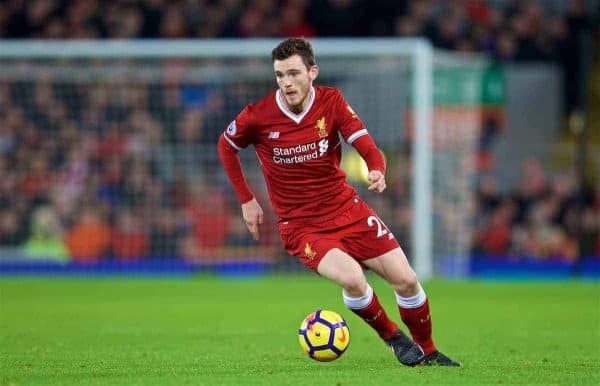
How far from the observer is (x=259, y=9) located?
2436 centimetres

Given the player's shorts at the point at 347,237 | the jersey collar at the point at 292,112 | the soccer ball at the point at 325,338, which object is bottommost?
the soccer ball at the point at 325,338

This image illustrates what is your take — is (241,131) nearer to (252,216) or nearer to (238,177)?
(238,177)

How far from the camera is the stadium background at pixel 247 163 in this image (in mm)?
17469

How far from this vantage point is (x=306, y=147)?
8.81m

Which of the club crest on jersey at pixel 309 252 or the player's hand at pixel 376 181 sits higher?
the player's hand at pixel 376 181

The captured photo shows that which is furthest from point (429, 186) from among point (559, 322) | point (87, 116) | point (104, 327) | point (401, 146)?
point (104, 327)

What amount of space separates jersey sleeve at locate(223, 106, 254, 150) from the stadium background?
4504 millimetres

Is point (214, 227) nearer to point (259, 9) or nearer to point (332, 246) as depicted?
point (259, 9)

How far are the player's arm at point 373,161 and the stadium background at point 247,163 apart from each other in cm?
488

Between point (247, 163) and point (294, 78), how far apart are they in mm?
11571

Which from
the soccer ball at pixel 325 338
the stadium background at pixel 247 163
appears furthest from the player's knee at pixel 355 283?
the stadium background at pixel 247 163

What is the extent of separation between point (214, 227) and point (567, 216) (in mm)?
6275

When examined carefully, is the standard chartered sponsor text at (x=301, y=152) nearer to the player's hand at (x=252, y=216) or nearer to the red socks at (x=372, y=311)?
the player's hand at (x=252, y=216)

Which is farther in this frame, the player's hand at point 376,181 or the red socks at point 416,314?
the red socks at point 416,314
